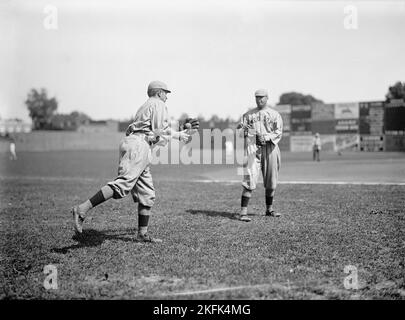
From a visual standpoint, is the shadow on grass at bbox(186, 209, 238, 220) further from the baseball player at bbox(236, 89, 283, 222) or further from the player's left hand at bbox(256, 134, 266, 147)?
the player's left hand at bbox(256, 134, 266, 147)

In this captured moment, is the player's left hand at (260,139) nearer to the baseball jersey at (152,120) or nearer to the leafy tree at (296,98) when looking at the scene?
the baseball jersey at (152,120)

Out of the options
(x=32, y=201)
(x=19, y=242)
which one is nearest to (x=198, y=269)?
(x=19, y=242)

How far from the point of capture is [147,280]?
368 cm

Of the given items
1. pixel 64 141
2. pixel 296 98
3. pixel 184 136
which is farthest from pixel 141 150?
pixel 296 98

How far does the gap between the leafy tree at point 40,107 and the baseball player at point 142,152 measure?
10410cm

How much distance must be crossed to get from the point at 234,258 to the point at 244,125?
3089 millimetres

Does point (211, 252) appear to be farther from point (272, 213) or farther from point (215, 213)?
point (215, 213)

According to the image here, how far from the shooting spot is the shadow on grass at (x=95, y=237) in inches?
193

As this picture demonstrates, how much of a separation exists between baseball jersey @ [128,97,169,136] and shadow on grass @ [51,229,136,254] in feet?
4.63

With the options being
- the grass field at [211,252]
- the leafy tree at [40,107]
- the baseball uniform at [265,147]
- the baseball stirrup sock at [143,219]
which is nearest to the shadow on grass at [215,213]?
the grass field at [211,252]

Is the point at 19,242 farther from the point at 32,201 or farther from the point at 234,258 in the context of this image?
the point at 32,201

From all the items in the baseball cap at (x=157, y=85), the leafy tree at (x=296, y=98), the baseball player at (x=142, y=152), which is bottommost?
the baseball player at (x=142, y=152)

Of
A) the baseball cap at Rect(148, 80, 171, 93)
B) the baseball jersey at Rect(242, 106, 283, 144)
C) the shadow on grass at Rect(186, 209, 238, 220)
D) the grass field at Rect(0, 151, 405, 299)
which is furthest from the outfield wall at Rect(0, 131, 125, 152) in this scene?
the baseball cap at Rect(148, 80, 171, 93)

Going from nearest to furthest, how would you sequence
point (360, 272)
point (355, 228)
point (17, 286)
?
1. point (17, 286)
2. point (360, 272)
3. point (355, 228)
